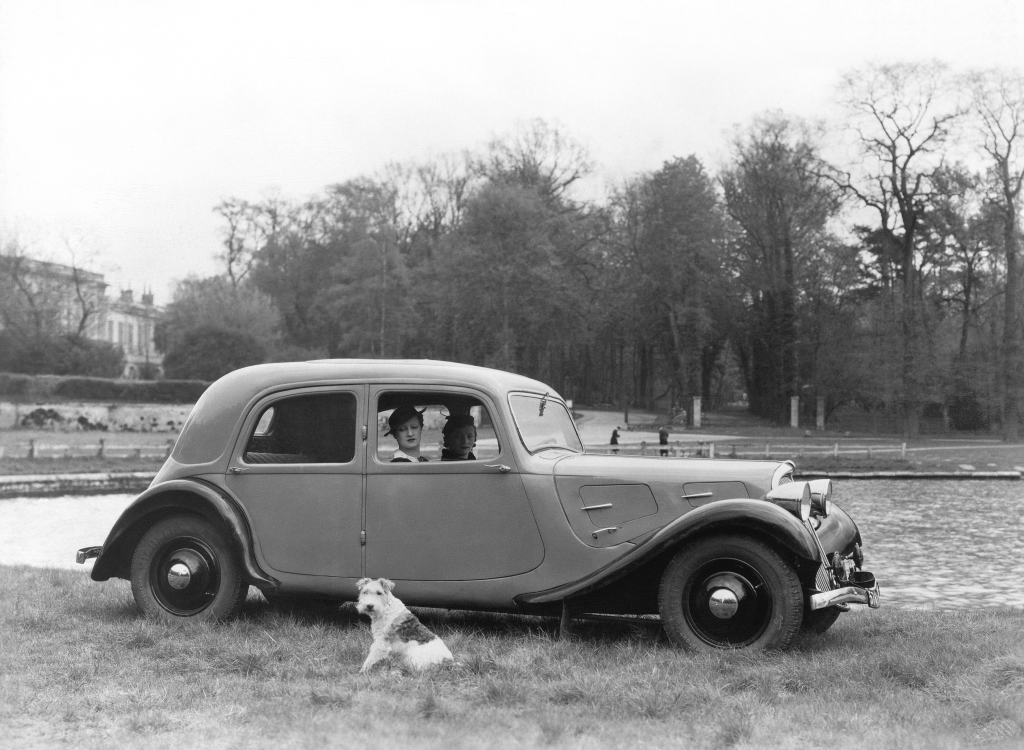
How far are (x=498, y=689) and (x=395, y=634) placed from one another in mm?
732

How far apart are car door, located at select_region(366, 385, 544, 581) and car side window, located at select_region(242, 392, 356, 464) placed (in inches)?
9.0

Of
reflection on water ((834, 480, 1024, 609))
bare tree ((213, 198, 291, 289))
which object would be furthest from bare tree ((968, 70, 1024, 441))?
bare tree ((213, 198, 291, 289))

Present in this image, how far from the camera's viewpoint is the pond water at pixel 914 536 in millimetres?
9766

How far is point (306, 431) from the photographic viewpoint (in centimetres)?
611

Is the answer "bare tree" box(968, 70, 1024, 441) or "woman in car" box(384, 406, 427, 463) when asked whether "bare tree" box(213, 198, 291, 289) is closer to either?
"bare tree" box(968, 70, 1024, 441)

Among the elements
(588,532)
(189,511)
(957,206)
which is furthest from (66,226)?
(957,206)

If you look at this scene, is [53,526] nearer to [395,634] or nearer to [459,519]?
[459,519]

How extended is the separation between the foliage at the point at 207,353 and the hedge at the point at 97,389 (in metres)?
2.07

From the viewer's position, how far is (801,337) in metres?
57.3

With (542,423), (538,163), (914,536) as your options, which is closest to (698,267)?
(538,163)

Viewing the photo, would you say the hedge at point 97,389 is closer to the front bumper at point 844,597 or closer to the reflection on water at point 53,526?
the reflection on water at point 53,526

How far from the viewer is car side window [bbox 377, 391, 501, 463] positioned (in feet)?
19.5

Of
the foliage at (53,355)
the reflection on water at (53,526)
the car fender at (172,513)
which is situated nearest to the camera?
the car fender at (172,513)

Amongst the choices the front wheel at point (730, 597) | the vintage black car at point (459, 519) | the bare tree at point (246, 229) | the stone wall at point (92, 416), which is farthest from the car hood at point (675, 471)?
the bare tree at point (246, 229)
